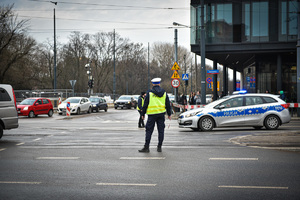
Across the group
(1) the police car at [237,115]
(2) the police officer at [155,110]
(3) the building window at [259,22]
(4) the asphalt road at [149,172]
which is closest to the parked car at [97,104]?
(3) the building window at [259,22]

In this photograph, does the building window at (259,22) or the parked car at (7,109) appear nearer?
the parked car at (7,109)

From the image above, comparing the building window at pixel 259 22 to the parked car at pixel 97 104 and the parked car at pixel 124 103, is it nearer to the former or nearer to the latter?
→ the parked car at pixel 97 104

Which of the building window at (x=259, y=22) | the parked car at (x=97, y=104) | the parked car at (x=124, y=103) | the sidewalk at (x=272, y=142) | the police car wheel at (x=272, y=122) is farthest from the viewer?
the parked car at (x=124, y=103)

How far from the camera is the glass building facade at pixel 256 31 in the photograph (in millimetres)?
30422

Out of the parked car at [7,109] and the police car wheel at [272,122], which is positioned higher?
the parked car at [7,109]

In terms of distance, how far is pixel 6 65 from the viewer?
45.3m

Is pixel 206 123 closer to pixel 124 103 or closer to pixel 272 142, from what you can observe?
pixel 272 142

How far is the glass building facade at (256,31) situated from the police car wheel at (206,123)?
16.8m

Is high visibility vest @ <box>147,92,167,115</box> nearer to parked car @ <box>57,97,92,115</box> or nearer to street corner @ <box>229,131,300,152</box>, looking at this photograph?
street corner @ <box>229,131,300,152</box>

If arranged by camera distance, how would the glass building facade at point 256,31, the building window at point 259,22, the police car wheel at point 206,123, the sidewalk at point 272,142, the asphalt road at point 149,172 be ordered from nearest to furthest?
the asphalt road at point 149,172 → the sidewalk at point 272,142 → the police car wheel at point 206,123 → the glass building facade at point 256,31 → the building window at point 259,22

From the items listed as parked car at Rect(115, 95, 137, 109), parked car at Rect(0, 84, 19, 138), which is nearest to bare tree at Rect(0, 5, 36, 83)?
parked car at Rect(115, 95, 137, 109)

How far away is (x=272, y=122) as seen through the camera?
15.5 m

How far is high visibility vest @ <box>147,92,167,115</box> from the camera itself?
9.38 meters


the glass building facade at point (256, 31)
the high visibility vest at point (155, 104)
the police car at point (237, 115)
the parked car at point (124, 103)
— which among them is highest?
the glass building facade at point (256, 31)
